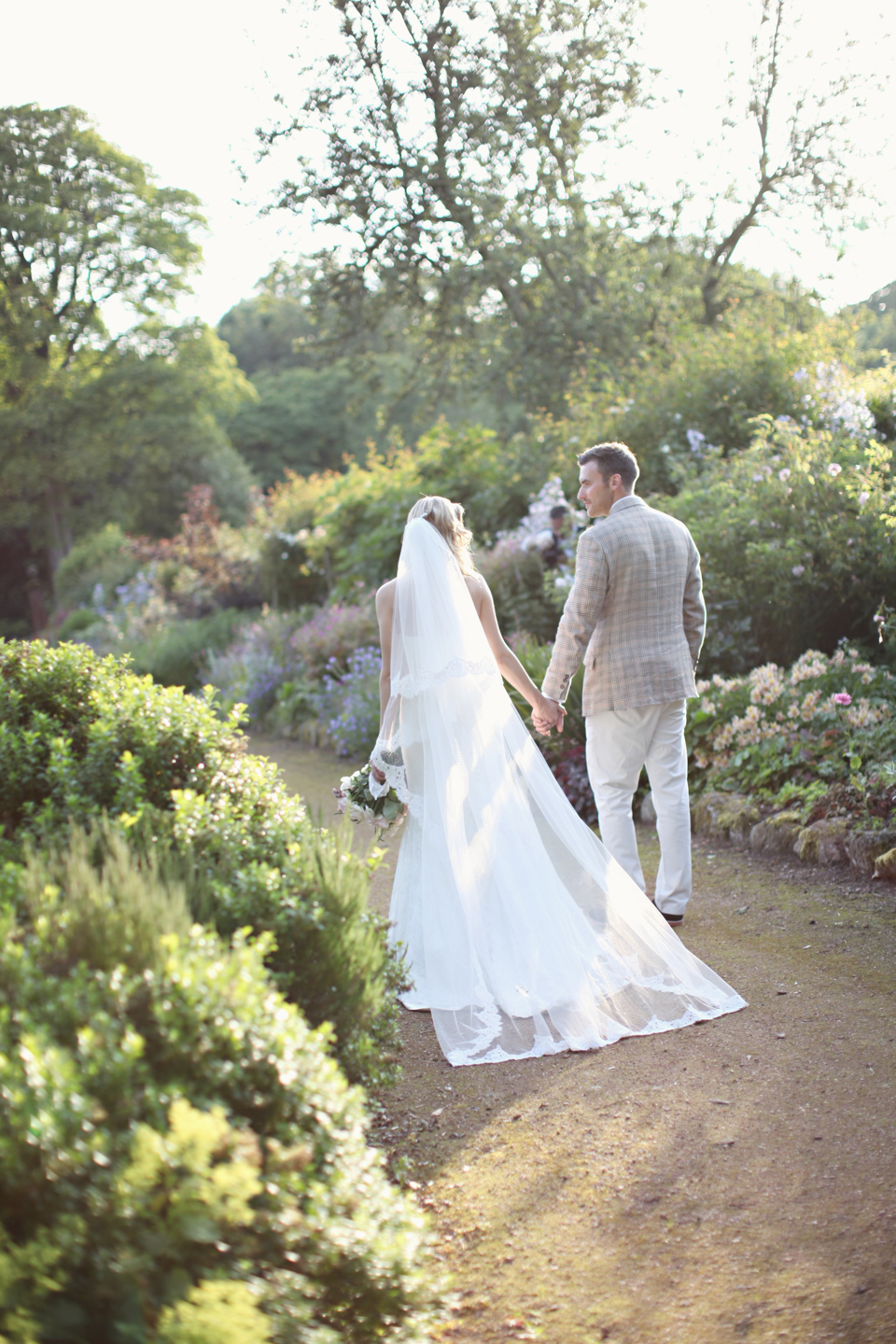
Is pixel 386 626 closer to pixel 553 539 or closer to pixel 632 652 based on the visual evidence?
pixel 632 652

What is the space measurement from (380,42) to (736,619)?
9276 millimetres

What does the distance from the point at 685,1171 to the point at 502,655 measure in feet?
7.30

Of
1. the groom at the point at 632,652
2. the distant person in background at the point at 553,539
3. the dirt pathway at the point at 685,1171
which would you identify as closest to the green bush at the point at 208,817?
the dirt pathway at the point at 685,1171

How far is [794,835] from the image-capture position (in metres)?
5.23

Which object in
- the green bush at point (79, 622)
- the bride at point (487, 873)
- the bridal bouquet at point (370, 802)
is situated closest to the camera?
the bride at point (487, 873)

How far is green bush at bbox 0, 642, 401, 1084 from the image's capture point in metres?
2.30

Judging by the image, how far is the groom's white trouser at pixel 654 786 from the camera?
4.41 m

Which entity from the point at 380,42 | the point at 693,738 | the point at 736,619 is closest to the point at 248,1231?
the point at 693,738

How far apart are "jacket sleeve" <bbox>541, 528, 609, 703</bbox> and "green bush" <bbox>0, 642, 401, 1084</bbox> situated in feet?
5.89

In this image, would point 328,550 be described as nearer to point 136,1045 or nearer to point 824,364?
point 824,364

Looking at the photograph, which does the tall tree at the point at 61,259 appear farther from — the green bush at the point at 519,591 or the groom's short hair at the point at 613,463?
the groom's short hair at the point at 613,463

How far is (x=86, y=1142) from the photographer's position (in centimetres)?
148

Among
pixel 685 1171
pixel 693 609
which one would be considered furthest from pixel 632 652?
pixel 685 1171

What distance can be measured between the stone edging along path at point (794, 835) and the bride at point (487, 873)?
5.15ft
